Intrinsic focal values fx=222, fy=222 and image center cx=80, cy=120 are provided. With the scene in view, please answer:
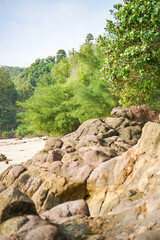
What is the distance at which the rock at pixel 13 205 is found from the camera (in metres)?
3.82

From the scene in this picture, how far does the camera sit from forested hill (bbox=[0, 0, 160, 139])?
8.48 metres

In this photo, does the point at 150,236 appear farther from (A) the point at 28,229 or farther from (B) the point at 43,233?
(A) the point at 28,229

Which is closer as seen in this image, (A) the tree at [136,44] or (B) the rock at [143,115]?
(A) the tree at [136,44]

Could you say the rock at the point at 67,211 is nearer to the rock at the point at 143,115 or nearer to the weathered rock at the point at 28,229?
the weathered rock at the point at 28,229

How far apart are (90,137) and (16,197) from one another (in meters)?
7.25

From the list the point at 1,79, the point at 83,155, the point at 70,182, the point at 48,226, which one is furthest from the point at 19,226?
the point at 1,79

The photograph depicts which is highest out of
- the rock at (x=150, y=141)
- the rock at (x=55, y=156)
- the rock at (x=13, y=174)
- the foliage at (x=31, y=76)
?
the foliage at (x=31, y=76)

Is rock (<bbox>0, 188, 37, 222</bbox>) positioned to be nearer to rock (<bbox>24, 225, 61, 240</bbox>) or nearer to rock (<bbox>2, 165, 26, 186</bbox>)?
rock (<bbox>24, 225, 61, 240</bbox>)

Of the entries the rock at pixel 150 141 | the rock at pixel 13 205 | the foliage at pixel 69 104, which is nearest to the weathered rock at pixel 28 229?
the rock at pixel 13 205

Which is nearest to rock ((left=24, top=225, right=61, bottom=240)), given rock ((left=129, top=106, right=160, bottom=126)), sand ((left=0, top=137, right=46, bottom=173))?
sand ((left=0, top=137, right=46, bottom=173))

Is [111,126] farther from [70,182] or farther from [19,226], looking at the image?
[19,226]

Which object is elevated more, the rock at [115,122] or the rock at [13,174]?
the rock at [115,122]

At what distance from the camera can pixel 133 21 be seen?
8.82 meters

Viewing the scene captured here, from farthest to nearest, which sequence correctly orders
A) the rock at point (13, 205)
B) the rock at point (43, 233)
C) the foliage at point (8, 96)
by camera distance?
1. the foliage at point (8, 96)
2. the rock at point (13, 205)
3. the rock at point (43, 233)
